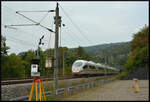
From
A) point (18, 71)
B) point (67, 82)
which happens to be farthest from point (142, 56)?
point (18, 71)

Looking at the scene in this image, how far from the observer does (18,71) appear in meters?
13.8

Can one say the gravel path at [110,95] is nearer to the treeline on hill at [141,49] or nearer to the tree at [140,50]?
the treeline on hill at [141,49]

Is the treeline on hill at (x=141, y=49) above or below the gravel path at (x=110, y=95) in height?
above

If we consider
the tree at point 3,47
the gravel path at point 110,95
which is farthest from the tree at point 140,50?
the tree at point 3,47

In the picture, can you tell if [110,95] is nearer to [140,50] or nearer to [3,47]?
[3,47]

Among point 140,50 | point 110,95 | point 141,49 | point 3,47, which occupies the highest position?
point 141,49

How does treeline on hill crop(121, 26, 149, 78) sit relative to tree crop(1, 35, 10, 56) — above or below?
above

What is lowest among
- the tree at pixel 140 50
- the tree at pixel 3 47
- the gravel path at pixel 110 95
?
the gravel path at pixel 110 95

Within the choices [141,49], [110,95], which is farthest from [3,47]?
[141,49]

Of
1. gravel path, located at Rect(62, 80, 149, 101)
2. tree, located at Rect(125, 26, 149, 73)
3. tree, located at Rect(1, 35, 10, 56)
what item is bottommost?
gravel path, located at Rect(62, 80, 149, 101)

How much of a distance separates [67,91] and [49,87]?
140cm

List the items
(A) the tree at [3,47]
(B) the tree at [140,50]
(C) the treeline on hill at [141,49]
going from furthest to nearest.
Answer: (B) the tree at [140,50] < (C) the treeline on hill at [141,49] < (A) the tree at [3,47]

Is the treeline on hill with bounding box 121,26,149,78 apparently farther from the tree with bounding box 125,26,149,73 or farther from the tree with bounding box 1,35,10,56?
the tree with bounding box 1,35,10,56

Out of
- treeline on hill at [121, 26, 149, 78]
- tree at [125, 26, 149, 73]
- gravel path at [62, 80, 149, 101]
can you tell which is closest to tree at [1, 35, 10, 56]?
gravel path at [62, 80, 149, 101]
